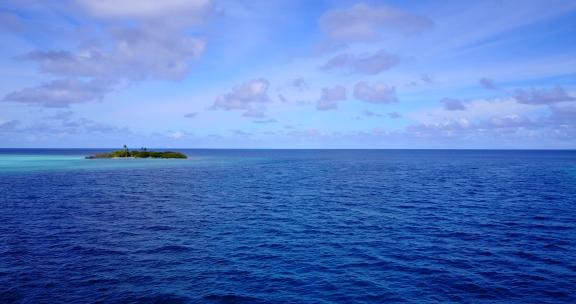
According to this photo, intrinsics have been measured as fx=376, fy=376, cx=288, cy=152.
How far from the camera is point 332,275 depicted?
25.9m

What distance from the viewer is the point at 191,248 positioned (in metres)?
31.7

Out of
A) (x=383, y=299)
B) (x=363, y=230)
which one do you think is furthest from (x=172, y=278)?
(x=363, y=230)

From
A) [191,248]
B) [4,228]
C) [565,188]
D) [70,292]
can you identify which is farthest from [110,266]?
[565,188]

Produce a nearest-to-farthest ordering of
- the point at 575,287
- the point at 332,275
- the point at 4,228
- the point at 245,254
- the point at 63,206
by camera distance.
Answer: the point at 575,287 → the point at 332,275 → the point at 245,254 → the point at 4,228 → the point at 63,206

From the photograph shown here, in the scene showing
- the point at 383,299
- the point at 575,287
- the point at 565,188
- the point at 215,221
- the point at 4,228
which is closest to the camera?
the point at 383,299

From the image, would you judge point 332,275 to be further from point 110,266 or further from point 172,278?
point 110,266

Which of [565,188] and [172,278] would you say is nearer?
[172,278]

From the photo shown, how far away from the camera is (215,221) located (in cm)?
4231

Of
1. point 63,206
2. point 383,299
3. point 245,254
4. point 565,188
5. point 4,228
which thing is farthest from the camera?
point 565,188

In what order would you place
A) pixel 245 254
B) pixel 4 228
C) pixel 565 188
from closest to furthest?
pixel 245 254 → pixel 4 228 → pixel 565 188

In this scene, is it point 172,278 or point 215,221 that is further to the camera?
point 215,221

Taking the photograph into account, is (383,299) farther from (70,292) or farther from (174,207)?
(174,207)

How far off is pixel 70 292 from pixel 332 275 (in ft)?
54.2

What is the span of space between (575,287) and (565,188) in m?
59.5
